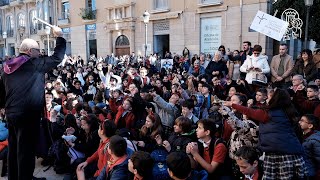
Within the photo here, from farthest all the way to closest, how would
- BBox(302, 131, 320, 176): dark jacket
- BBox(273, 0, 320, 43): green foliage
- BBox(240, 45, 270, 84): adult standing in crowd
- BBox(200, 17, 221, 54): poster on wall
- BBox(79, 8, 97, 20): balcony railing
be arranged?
BBox(79, 8, 97, 20): balcony railing < BBox(200, 17, 221, 54): poster on wall < BBox(273, 0, 320, 43): green foliage < BBox(240, 45, 270, 84): adult standing in crowd < BBox(302, 131, 320, 176): dark jacket

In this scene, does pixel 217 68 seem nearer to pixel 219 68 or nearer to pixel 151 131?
pixel 219 68

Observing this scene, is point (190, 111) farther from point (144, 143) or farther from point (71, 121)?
point (71, 121)

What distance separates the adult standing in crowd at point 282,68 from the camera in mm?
6797

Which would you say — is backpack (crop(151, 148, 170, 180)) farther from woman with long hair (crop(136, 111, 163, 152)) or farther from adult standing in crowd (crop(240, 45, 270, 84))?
adult standing in crowd (crop(240, 45, 270, 84))

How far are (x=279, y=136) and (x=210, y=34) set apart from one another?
1415 centimetres

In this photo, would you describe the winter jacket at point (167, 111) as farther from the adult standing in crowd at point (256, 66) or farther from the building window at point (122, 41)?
the building window at point (122, 41)

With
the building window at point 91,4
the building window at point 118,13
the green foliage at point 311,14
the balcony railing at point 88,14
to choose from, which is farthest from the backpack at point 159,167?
the building window at point 91,4

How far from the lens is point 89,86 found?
388 inches

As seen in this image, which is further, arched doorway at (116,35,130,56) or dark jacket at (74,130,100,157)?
arched doorway at (116,35,130,56)

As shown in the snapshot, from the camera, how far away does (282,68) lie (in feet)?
22.7

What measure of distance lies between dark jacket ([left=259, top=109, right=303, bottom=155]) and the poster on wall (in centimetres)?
1368

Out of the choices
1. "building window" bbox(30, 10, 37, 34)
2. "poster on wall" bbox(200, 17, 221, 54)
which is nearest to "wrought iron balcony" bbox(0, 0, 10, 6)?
"building window" bbox(30, 10, 37, 34)

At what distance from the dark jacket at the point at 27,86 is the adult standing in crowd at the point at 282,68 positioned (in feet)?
15.8

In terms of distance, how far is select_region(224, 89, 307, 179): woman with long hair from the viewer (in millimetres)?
3396
